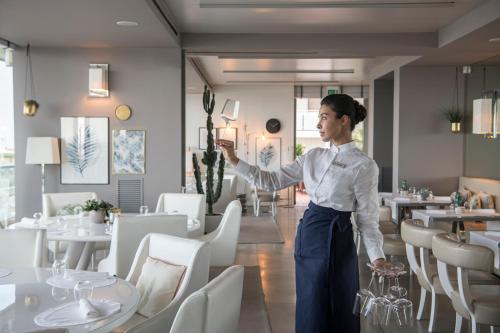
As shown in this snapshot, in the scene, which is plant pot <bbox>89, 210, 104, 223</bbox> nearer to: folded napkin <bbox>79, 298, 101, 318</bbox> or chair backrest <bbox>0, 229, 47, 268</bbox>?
chair backrest <bbox>0, 229, 47, 268</bbox>

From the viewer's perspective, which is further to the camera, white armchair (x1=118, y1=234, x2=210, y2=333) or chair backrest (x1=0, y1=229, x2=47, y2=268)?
chair backrest (x1=0, y1=229, x2=47, y2=268)

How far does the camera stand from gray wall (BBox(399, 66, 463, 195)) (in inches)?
345

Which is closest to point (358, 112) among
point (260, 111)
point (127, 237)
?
point (127, 237)

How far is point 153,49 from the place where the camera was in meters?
6.89

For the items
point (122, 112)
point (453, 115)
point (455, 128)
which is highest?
point (453, 115)

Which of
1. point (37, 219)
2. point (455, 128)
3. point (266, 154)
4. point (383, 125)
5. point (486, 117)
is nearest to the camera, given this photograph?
point (37, 219)

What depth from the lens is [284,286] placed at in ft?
17.4

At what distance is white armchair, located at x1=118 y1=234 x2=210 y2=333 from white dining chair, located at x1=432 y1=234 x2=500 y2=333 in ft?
5.23

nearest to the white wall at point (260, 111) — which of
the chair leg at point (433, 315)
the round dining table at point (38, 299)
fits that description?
the chair leg at point (433, 315)

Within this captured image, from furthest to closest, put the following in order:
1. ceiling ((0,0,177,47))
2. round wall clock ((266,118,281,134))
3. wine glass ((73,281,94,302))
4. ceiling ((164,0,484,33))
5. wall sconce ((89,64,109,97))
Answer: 1. round wall clock ((266,118,281,134))
2. wall sconce ((89,64,109,97))
3. ceiling ((164,0,484,33))
4. ceiling ((0,0,177,47))
5. wine glass ((73,281,94,302))

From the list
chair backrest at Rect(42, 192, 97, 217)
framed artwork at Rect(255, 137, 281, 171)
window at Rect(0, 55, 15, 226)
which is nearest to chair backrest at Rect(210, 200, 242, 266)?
chair backrest at Rect(42, 192, 97, 217)

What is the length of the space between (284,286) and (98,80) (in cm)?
370

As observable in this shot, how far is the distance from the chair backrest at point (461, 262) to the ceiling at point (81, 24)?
340 centimetres

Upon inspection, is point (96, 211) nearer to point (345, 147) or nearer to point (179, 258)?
point (179, 258)
